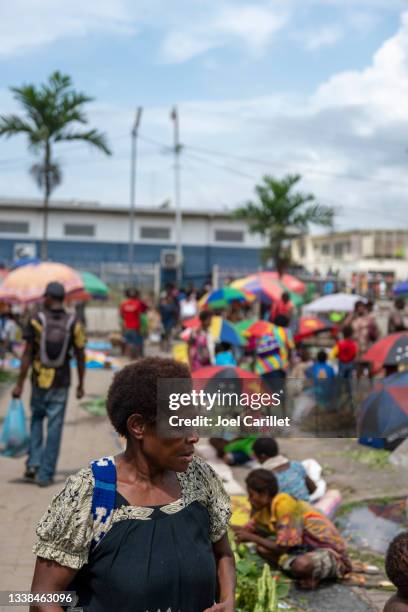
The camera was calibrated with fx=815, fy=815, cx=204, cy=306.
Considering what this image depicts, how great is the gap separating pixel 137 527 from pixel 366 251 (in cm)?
5644

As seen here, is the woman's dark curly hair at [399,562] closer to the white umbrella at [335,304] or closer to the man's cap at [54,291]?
the man's cap at [54,291]

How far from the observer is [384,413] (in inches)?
148

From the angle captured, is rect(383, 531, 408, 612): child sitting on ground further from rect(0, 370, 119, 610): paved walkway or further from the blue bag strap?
rect(0, 370, 119, 610): paved walkway

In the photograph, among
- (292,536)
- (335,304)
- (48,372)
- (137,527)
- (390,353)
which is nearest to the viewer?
(137,527)

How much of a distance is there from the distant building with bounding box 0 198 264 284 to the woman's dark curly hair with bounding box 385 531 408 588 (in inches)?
1368

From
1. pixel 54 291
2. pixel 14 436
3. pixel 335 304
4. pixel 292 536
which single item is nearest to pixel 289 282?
pixel 335 304

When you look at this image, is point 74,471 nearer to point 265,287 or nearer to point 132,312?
point 132,312

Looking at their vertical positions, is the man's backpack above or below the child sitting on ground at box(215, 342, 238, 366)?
above

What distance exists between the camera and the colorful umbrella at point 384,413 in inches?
142

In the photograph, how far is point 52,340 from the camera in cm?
716

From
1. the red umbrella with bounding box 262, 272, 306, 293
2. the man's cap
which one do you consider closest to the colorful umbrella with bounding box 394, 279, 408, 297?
the red umbrella with bounding box 262, 272, 306, 293

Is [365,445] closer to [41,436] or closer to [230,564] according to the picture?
[41,436]

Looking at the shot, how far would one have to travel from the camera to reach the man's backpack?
23.4ft

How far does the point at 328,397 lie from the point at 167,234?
3707 cm
